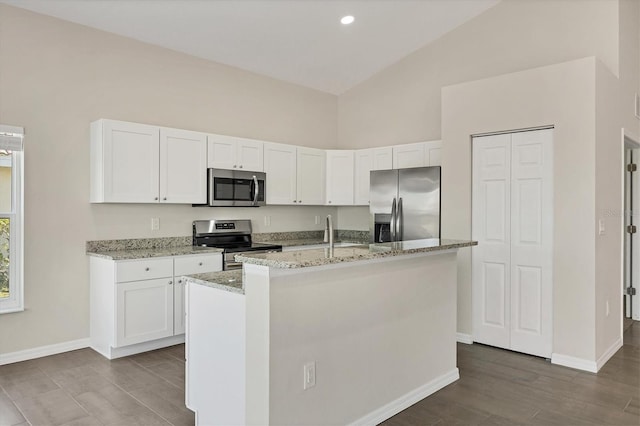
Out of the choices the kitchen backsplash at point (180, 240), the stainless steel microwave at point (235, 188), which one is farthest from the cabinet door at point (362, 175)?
the stainless steel microwave at point (235, 188)

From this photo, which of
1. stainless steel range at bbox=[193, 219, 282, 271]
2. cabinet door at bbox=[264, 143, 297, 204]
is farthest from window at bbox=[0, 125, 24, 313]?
cabinet door at bbox=[264, 143, 297, 204]

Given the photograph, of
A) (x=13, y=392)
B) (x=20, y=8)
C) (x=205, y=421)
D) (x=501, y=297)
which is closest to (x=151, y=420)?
(x=205, y=421)

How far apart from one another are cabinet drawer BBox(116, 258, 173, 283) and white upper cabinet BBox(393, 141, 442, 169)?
300 centimetres

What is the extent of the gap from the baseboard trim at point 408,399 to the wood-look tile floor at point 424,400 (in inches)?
1.5

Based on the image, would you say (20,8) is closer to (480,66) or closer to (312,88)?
(312,88)

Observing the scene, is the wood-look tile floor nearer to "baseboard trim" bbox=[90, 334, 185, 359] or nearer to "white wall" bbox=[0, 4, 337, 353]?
"baseboard trim" bbox=[90, 334, 185, 359]

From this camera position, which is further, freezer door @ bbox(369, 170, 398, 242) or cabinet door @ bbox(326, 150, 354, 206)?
cabinet door @ bbox(326, 150, 354, 206)

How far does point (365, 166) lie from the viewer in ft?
19.7

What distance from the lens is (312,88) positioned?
6.39 m

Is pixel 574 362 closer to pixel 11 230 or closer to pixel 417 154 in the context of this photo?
pixel 417 154

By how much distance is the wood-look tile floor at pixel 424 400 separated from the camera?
2805mm

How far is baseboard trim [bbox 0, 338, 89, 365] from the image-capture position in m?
3.80

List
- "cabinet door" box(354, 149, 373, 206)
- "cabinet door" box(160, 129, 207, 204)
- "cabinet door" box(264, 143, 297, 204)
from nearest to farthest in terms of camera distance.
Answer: "cabinet door" box(160, 129, 207, 204), "cabinet door" box(264, 143, 297, 204), "cabinet door" box(354, 149, 373, 206)

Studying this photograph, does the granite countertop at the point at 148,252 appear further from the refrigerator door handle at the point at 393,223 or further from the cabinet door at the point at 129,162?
the refrigerator door handle at the point at 393,223
